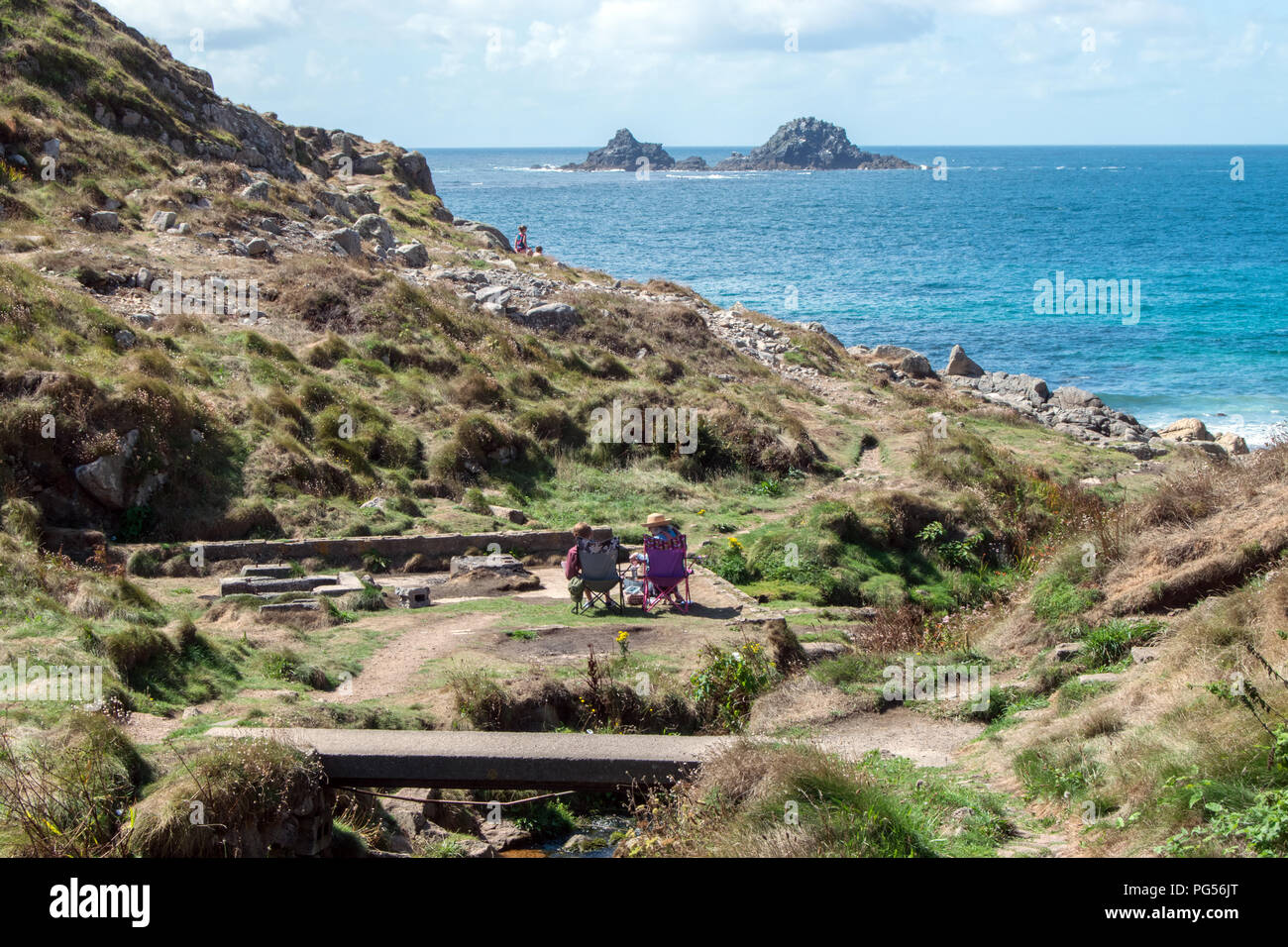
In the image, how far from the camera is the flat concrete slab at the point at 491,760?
7883 mm

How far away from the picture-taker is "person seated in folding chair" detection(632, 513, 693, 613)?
13781mm

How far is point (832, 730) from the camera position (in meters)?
9.84

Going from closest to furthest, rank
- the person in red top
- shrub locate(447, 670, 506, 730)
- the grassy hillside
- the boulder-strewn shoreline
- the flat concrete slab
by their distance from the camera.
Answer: the grassy hillside → the flat concrete slab → shrub locate(447, 670, 506, 730) → the person in red top → the boulder-strewn shoreline

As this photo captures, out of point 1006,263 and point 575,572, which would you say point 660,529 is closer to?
point 575,572

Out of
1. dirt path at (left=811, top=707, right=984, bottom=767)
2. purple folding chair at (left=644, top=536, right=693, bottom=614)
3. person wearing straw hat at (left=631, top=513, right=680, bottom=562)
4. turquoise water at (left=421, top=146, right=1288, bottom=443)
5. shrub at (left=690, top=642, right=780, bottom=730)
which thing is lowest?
dirt path at (left=811, top=707, right=984, bottom=767)

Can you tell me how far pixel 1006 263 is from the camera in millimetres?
74938

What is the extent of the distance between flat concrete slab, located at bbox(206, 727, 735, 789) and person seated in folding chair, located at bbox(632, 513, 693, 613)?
5.48 m

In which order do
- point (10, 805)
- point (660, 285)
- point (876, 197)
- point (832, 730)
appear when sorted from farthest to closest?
1. point (876, 197)
2. point (660, 285)
3. point (832, 730)
4. point (10, 805)

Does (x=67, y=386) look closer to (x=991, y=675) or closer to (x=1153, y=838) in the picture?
(x=991, y=675)

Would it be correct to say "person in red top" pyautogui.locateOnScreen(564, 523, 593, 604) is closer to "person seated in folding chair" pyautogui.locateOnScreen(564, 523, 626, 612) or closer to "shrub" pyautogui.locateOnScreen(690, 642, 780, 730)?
"person seated in folding chair" pyautogui.locateOnScreen(564, 523, 626, 612)

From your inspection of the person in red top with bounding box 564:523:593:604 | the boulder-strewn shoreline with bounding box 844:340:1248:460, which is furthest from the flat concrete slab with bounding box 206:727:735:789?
the boulder-strewn shoreline with bounding box 844:340:1248:460

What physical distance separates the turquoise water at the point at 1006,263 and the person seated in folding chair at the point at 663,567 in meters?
27.0

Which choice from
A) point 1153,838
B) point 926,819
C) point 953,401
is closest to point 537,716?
point 926,819

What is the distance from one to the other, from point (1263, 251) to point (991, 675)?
8212 cm
